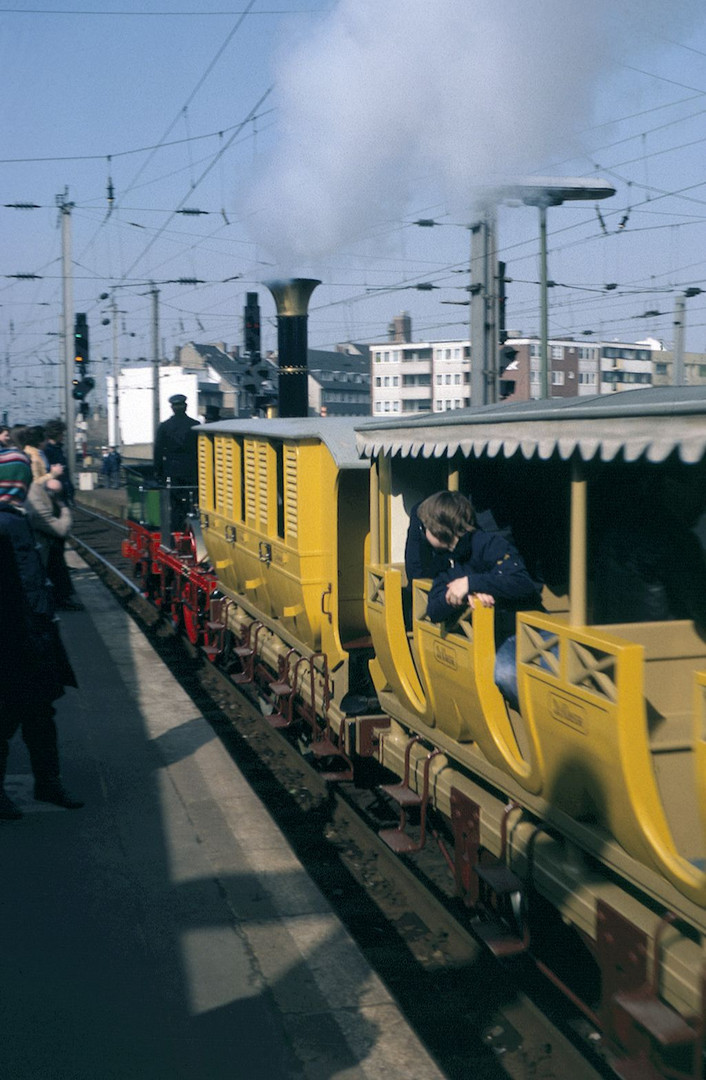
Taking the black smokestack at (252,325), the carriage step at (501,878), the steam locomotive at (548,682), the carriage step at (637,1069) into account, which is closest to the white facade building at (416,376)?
the black smokestack at (252,325)

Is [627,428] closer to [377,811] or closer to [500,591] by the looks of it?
[500,591]

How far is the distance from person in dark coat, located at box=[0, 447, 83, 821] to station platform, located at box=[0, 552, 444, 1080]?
65 centimetres

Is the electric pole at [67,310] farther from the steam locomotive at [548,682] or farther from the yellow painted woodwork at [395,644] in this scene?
the yellow painted woodwork at [395,644]

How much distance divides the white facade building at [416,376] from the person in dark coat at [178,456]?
251 feet

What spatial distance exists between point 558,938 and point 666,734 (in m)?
1.44

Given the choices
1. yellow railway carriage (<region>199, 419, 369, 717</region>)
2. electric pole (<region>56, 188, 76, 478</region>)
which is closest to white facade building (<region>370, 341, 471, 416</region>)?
electric pole (<region>56, 188, 76, 478</region>)

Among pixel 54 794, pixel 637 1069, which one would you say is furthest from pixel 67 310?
pixel 637 1069

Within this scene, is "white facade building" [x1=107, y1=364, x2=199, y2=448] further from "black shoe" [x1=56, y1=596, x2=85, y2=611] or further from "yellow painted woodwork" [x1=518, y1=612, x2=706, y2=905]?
"yellow painted woodwork" [x1=518, y1=612, x2=706, y2=905]

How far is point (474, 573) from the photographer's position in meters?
4.86

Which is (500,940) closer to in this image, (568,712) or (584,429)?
(568,712)

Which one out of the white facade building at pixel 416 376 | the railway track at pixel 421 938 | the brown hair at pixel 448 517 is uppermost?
the white facade building at pixel 416 376

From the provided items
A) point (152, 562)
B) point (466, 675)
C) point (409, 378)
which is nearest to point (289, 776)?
point (466, 675)

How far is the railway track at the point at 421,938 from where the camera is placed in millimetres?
4086

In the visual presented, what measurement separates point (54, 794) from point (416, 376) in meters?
90.6
